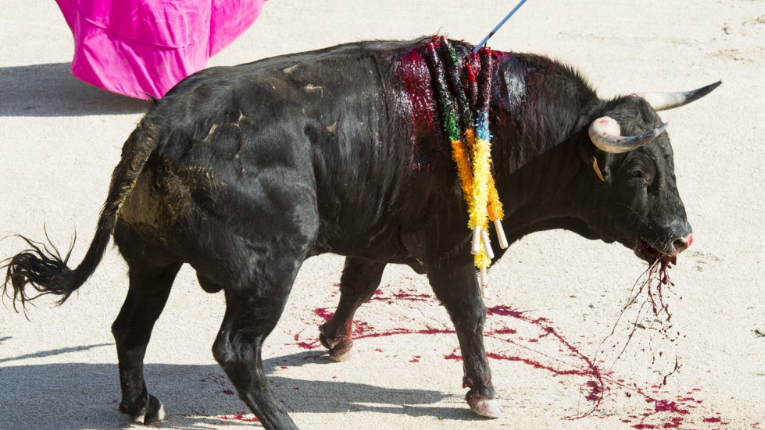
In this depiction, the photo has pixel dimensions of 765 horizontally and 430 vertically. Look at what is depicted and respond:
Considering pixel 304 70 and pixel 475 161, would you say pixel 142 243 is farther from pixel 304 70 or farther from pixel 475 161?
pixel 475 161

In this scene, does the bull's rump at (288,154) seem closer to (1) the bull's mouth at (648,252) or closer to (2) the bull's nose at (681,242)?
(1) the bull's mouth at (648,252)

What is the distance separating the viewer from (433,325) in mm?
6316

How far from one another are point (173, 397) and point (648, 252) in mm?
2468

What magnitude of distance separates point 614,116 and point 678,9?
24.2ft

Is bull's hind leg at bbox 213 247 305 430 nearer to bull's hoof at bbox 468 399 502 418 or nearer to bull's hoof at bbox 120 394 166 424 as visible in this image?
bull's hoof at bbox 120 394 166 424

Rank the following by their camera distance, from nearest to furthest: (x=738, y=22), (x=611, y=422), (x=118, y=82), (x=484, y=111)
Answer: (x=484, y=111) → (x=611, y=422) → (x=118, y=82) → (x=738, y=22)

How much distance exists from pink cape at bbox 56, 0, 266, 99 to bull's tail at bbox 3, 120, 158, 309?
4.43 metres

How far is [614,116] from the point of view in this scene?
5.09 meters

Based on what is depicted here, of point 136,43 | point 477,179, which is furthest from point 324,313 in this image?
point 136,43

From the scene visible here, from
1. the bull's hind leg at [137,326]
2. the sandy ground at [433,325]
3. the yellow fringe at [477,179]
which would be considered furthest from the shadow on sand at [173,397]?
the yellow fringe at [477,179]

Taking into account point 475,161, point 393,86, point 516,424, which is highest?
point 393,86

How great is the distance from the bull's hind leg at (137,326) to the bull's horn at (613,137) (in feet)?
6.49

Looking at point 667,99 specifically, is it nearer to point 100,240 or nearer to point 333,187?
point 333,187

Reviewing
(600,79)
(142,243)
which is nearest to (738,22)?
(600,79)
